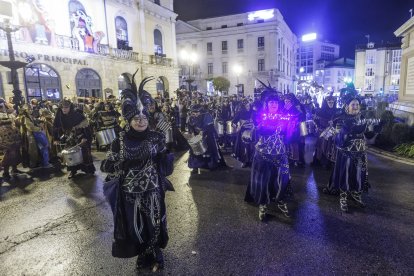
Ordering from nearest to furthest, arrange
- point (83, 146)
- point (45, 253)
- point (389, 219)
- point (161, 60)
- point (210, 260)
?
point (210, 260) → point (45, 253) → point (389, 219) → point (83, 146) → point (161, 60)

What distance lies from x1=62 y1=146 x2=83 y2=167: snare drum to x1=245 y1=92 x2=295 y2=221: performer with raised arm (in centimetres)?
473

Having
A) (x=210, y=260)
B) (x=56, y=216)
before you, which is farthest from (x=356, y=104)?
(x=56, y=216)

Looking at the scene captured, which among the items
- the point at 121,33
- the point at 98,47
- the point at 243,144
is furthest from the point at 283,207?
the point at 121,33

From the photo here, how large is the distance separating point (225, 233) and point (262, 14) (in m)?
55.0

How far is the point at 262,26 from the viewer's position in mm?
50594

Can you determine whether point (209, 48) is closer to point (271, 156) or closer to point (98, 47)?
point (98, 47)

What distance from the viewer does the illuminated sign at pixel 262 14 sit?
5168 centimetres

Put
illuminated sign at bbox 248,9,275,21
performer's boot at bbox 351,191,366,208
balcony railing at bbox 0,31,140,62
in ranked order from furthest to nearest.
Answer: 1. illuminated sign at bbox 248,9,275,21
2. balcony railing at bbox 0,31,140,62
3. performer's boot at bbox 351,191,366,208

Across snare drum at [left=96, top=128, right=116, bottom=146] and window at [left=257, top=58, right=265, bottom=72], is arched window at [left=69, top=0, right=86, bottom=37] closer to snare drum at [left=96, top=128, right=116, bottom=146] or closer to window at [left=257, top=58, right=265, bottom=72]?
snare drum at [left=96, top=128, right=116, bottom=146]

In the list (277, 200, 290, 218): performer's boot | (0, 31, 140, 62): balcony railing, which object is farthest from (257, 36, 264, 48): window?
(277, 200, 290, 218): performer's boot

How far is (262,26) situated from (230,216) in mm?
51207

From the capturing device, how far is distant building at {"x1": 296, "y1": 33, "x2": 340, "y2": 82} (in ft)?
285

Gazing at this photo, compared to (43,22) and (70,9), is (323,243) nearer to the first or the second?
(43,22)

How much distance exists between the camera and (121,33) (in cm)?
2633
